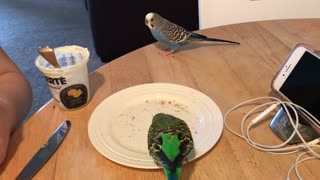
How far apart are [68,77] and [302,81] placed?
1.37 feet

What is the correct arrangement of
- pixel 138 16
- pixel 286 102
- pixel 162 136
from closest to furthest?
pixel 162 136
pixel 286 102
pixel 138 16

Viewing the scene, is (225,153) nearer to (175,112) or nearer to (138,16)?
(175,112)

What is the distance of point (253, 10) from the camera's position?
1.52 metres

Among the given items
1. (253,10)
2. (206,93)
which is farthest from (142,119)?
(253,10)

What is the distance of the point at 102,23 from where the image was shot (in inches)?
67.5

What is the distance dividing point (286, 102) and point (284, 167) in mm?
123

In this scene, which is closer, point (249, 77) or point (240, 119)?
point (240, 119)

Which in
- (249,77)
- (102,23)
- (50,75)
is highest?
(50,75)

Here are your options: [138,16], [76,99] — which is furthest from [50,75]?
[138,16]

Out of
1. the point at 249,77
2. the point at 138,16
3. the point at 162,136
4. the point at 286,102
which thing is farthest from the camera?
the point at 138,16

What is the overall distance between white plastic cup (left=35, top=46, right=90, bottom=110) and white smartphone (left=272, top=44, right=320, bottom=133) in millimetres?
365

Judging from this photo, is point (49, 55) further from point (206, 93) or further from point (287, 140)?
point (287, 140)

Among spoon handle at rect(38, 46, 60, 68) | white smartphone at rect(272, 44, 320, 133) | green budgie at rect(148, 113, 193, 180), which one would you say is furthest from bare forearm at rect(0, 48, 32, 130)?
white smartphone at rect(272, 44, 320, 133)

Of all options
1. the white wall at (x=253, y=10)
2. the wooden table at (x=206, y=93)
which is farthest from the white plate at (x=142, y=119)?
the white wall at (x=253, y=10)
